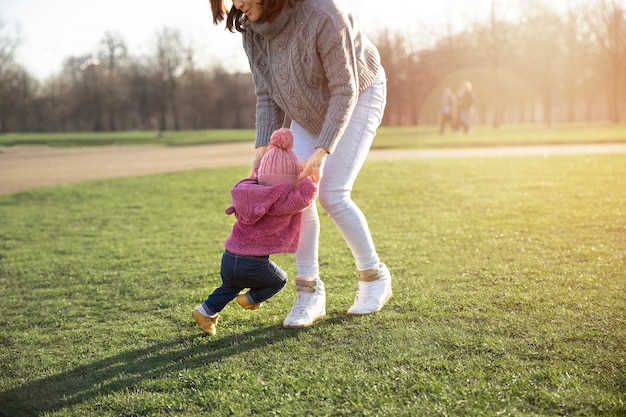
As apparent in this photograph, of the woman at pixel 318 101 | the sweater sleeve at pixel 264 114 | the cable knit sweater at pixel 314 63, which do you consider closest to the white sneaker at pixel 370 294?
the woman at pixel 318 101

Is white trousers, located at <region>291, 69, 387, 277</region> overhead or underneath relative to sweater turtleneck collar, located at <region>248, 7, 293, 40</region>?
underneath

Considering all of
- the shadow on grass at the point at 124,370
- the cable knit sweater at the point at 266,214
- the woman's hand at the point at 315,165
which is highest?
the woman's hand at the point at 315,165

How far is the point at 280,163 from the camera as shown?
10.2ft

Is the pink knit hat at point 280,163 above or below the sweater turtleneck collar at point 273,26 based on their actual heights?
below

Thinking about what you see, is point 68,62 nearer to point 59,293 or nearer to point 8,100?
point 8,100

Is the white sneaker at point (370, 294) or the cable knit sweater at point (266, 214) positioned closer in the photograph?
the cable knit sweater at point (266, 214)

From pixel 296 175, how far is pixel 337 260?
1880 millimetres

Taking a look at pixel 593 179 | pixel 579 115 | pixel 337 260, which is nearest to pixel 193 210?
Answer: pixel 337 260

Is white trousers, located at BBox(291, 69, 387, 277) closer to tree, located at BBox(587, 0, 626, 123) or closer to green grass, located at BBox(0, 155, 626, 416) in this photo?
green grass, located at BBox(0, 155, 626, 416)

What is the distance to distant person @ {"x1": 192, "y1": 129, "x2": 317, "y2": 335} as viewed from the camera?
3027mm

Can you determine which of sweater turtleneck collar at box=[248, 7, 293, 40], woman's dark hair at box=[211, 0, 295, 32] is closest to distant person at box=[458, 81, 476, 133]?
woman's dark hair at box=[211, 0, 295, 32]

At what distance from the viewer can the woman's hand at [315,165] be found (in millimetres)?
3113

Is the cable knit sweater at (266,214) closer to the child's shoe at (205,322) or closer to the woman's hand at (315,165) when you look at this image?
the woman's hand at (315,165)

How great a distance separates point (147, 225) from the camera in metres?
7.17
